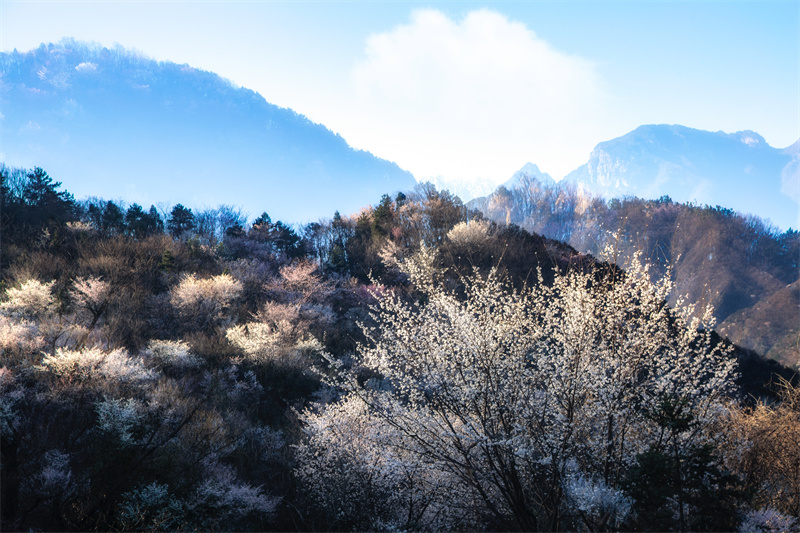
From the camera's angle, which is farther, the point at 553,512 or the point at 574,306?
the point at 574,306

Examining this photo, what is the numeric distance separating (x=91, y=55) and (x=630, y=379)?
277 m

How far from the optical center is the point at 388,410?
6.97 m

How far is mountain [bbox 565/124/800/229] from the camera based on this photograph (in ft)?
540

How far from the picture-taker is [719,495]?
3938mm

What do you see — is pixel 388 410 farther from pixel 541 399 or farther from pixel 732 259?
pixel 732 259

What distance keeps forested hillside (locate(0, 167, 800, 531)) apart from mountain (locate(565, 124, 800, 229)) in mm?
172442

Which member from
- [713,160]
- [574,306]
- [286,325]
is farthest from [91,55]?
[713,160]

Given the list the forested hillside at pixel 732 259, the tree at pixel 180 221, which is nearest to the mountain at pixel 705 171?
the forested hillside at pixel 732 259

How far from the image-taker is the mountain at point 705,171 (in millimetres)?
164525

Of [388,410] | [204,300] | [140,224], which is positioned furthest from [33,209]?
[388,410]

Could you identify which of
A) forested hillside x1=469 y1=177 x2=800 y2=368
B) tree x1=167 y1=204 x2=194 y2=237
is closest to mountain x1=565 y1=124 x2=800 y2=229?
forested hillside x1=469 y1=177 x2=800 y2=368

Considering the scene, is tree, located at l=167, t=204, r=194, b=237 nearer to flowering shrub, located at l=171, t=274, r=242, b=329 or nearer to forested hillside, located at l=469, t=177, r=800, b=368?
flowering shrub, located at l=171, t=274, r=242, b=329

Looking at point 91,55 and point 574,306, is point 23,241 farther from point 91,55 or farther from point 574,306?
point 91,55

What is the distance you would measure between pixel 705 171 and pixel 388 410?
229716 mm
